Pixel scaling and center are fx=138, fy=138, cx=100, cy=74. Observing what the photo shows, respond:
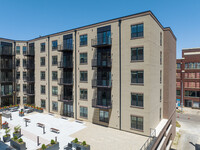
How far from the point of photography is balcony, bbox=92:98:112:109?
69.6 ft

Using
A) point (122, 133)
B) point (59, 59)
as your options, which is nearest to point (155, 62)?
point (122, 133)

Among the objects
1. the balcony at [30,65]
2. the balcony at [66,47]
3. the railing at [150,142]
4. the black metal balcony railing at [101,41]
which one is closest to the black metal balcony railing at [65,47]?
the balcony at [66,47]

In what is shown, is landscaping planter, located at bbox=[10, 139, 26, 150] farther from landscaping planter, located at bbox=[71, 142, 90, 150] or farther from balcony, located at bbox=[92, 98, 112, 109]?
balcony, located at bbox=[92, 98, 112, 109]

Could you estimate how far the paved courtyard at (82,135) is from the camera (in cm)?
1648

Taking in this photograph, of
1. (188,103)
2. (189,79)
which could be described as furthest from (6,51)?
(188,103)

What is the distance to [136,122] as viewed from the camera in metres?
19.5

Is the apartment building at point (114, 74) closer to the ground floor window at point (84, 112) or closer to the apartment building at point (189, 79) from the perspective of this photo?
the ground floor window at point (84, 112)

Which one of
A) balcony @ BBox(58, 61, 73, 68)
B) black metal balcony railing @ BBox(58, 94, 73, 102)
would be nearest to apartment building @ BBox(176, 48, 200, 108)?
black metal balcony railing @ BBox(58, 94, 73, 102)

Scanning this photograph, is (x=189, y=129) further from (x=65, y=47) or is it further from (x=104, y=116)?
(x=65, y=47)

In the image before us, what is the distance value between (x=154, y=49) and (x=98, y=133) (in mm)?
14612

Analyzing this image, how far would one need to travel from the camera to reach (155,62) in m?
20.7

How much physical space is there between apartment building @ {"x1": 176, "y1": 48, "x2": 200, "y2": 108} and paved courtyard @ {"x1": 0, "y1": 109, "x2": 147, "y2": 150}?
42927 millimetres

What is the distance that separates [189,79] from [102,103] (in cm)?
4447

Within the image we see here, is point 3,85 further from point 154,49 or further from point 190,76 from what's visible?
point 190,76
